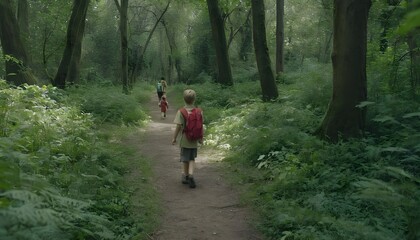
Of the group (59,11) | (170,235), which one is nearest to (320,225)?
(170,235)

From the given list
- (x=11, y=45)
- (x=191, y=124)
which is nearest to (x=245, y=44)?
(x=11, y=45)

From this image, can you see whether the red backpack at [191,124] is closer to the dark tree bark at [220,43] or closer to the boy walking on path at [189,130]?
the boy walking on path at [189,130]

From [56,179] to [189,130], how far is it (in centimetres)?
273

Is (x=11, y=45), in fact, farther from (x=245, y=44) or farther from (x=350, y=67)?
(x=245, y=44)

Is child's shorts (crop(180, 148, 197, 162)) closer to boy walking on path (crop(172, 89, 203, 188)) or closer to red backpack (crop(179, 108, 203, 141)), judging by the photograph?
boy walking on path (crop(172, 89, 203, 188))

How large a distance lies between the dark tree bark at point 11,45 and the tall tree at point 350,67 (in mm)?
11126

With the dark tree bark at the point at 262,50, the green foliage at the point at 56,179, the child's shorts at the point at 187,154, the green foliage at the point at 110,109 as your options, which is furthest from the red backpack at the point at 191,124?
the dark tree bark at the point at 262,50

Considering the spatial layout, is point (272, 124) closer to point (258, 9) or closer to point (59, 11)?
point (258, 9)

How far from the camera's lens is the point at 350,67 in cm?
779

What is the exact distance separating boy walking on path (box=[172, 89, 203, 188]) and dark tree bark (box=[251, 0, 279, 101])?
714 cm

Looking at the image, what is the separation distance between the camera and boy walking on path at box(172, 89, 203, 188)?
769cm

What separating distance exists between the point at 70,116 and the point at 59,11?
17.2 m

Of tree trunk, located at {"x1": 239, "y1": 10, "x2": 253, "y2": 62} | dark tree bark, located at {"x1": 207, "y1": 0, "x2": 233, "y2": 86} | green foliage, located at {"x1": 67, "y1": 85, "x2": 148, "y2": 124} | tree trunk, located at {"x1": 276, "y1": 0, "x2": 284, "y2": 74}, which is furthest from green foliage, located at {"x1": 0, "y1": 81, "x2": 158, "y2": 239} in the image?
tree trunk, located at {"x1": 239, "y1": 10, "x2": 253, "y2": 62}

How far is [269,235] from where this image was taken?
541 cm
